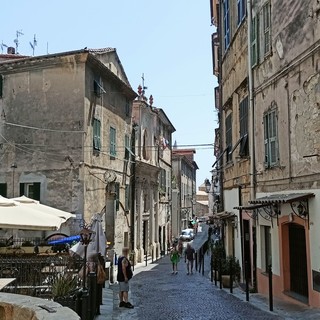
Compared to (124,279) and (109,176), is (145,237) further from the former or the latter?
(124,279)

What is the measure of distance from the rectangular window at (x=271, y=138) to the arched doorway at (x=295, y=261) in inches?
73.2

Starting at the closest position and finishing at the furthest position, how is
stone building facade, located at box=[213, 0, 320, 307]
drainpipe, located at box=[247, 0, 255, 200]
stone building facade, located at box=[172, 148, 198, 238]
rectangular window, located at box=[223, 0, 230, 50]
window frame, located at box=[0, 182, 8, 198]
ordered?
1. stone building facade, located at box=[213, 0, 320, 307]
2. drainpipe, located at box=[247, 0, 255, 200]
3. rectangular window, located at box=[223, 0, 230, 50]
4. window frame, located at box=[0, 182, 8, 198]
5. stone building facade, located at box=[172, 148, 198, 238]

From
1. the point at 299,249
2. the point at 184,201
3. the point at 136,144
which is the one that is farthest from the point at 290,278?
the point at 184,201

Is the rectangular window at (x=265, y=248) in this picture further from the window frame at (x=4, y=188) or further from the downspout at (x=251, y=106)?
the window frame at (x=4, y=188)

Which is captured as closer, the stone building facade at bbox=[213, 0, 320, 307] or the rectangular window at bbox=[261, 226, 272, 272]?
the stone building facade at bbox=[213, 0, 320, 307]

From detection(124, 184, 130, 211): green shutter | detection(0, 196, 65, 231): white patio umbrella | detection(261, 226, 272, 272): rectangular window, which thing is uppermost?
detection(124, 184, 130, 211): green shutter

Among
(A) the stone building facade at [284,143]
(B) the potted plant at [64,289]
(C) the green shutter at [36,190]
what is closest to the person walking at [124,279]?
(B) the potted plant at [64,289]

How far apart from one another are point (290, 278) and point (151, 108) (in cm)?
2578

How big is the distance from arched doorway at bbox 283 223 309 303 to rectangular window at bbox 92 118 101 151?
11841mm

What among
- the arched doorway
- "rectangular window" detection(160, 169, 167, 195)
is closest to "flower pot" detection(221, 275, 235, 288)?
the arched doorway

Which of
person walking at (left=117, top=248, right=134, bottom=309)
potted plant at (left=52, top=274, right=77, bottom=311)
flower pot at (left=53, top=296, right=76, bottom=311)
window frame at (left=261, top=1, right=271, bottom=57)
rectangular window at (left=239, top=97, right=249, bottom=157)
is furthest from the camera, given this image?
rectangular window at (left=239, top=97, right=249, bottom=157)

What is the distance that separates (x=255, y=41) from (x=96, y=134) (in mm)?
10223

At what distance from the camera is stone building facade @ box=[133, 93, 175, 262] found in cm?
3272

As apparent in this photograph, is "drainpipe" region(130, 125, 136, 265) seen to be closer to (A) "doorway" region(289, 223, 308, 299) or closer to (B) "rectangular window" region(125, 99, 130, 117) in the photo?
(B) "rectangular window" region(125, 99, 130, 117)
